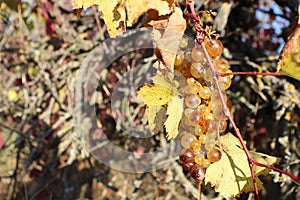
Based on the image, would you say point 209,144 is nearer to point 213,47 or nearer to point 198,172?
point 198,172

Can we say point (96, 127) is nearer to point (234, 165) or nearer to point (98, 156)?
point (98, 156)

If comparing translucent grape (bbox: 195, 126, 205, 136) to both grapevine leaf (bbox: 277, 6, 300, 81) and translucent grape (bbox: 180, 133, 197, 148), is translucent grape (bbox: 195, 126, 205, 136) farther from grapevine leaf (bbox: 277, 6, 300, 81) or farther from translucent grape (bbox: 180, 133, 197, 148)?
grapevine leaf (bbox: 277, 6, 300, 81)

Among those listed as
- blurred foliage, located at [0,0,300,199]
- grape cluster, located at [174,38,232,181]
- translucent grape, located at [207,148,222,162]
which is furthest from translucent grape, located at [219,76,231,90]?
blurred foliage, located at [0,0,300,199]

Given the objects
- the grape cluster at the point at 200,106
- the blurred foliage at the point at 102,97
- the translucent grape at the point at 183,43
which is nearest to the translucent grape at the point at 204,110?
the grape cluster at the point at 200,106

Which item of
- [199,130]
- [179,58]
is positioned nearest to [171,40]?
[179,58]

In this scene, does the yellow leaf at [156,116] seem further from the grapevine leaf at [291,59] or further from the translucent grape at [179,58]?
the grapevine leaf at [291,59]

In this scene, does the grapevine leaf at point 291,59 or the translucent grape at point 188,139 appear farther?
the translucent grape at point 188,139
